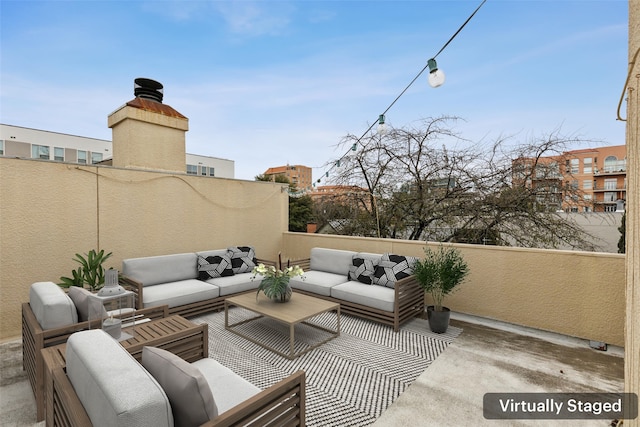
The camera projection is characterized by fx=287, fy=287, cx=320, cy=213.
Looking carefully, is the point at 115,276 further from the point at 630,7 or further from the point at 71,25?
the point at 71,25

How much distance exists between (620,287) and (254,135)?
35.3ft

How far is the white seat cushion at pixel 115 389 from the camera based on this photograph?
1085 mm

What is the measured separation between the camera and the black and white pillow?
4.69m

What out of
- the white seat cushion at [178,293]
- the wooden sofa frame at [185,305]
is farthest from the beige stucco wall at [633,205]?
the wooden sofa frame at [185,305]

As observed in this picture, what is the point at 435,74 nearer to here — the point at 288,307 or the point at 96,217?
the point at 288,307

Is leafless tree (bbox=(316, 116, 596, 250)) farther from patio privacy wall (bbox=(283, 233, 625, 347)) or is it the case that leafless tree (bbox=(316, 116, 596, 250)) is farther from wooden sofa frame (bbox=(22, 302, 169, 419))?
wooden sofa frame (bbox=(22, 302, 169, 419))

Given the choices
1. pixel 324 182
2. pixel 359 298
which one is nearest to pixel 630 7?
pixel 359 298

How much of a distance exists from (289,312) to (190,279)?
231cm

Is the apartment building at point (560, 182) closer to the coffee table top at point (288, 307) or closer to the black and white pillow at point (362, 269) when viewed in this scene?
the black and white pillow at point (362, 269)

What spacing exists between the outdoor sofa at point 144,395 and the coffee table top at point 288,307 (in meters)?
1.65

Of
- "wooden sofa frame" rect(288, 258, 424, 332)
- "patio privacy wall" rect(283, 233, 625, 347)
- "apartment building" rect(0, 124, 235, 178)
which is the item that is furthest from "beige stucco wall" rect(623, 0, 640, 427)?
"apartment building" rect(0, 124, 235, 178)

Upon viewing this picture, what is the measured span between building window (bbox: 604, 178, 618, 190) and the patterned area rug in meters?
25.4

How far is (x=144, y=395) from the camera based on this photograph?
1134mm

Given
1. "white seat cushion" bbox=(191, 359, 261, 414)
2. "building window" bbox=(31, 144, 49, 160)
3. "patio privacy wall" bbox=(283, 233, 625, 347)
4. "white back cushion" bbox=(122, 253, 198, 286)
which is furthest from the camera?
"building window" bbox=(31, 144, 49, 160)
